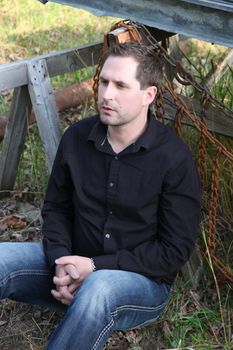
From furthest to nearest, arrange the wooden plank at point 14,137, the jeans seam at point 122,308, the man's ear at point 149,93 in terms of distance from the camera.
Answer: the wooden plank at point 14,137 → the man's ear at point 149,93 → the jeans seam at point 122,308

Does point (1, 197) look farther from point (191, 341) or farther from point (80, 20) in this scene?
point (80, 20)

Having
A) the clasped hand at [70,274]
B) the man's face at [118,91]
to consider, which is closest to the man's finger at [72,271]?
the clasped hand at [70,274]

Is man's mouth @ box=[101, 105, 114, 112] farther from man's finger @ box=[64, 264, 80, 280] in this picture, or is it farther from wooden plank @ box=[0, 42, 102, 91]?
wooden plank @ box=[0, 42, 102, 91]

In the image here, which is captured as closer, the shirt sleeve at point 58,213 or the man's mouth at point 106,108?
the man's mouth at point 106,108

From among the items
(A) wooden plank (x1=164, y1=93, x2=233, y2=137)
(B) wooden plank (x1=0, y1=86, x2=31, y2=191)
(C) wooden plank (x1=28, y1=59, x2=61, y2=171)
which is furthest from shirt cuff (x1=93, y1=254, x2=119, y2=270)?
(B) wooden plank (x1=0, y1=86, x2=31, y2=191)

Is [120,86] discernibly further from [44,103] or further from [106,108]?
[44,103]

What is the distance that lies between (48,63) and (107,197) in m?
1.13

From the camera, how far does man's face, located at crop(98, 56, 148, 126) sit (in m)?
3.08

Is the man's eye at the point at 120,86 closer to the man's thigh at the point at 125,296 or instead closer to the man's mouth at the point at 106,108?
the man's mouth at the point at 106,108

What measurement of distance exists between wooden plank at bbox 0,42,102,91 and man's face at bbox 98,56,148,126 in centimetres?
93

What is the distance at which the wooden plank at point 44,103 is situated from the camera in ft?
13.0

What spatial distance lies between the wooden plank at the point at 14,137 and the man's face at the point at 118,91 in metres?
1.11

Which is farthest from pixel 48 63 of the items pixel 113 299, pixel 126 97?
pixel 113 299

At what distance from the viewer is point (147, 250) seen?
3250 millimetres
